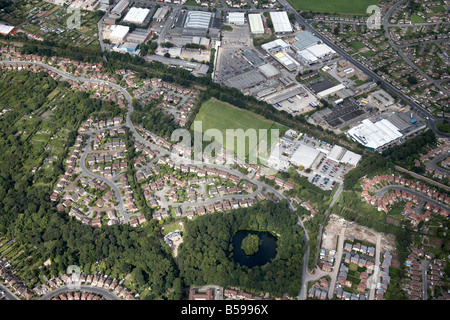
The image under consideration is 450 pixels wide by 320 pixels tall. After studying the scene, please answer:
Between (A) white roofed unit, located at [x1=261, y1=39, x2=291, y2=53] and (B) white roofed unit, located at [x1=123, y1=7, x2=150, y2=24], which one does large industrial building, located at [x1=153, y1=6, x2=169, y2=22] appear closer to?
(B) white roofed unit, located at [x1=123, y1=7, x2=150, y2=24]

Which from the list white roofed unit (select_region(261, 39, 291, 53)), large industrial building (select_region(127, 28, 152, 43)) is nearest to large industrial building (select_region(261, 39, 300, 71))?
white roofed unit (select_region(261, 39, 291, 53))

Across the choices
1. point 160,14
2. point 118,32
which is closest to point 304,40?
point 160,14

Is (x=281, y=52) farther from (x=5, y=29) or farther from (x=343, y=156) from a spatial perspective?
(x=5, y=29)

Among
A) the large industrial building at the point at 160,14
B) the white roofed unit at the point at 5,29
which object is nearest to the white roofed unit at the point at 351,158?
the large industrial building at the point at 160,14

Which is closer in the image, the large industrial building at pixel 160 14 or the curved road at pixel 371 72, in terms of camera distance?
the curved road at pixel 371 72

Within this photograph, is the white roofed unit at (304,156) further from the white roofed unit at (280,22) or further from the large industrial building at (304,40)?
the white roofed unit at (280,22)

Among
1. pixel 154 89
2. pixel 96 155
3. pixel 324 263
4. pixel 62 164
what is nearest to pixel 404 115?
pixel 324 263
